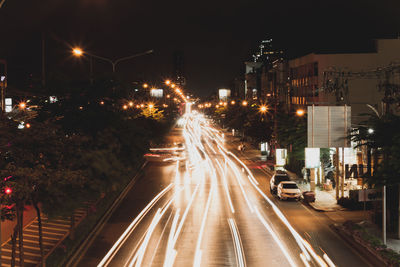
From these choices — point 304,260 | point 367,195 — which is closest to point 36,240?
point 304,260

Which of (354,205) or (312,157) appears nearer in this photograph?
(354,205)

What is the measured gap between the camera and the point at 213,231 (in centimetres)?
2225

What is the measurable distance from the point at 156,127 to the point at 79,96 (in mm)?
37682

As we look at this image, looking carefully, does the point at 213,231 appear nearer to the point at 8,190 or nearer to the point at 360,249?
the point at 360,249

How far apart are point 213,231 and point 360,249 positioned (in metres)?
6.71

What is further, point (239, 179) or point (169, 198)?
point (239, 179)

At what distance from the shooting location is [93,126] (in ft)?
63.0

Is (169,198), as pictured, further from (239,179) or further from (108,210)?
(239,179)

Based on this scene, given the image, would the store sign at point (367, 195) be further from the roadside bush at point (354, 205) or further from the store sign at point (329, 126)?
the store sign at point (329, 126)

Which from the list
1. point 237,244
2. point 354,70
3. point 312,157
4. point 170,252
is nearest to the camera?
point 170,252

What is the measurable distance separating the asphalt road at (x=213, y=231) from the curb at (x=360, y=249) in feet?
1.16

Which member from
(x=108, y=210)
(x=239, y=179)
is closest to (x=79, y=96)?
(x=108, y=210)

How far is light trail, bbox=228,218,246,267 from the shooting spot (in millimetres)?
17297

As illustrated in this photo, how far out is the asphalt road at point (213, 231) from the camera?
17.8m
